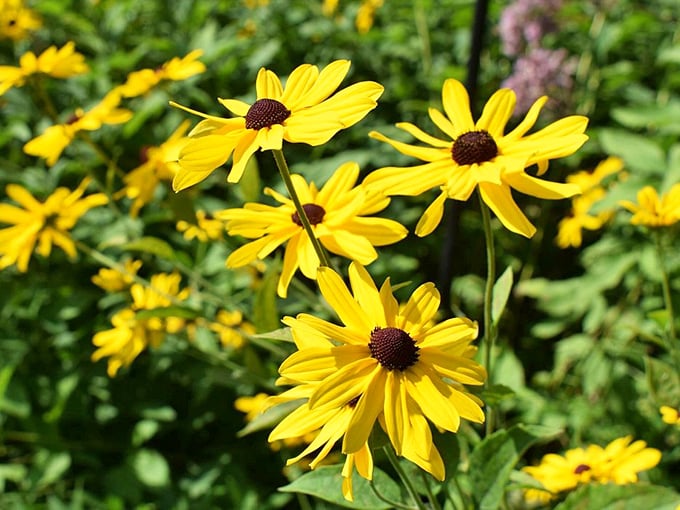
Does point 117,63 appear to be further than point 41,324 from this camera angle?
Yes

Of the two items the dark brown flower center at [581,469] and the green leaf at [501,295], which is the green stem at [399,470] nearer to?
the green leaf at [501,295]

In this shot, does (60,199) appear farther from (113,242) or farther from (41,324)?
(41,324)

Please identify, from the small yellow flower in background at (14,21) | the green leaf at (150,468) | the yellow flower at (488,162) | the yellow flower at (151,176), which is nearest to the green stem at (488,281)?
the yellow flower at (488,162)

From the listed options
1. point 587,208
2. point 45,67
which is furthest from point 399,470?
point 587,208

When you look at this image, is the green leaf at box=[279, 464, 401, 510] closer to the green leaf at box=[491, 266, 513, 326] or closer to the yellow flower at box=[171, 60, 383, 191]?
the green leaf at box=[491, 266, 513, 326]

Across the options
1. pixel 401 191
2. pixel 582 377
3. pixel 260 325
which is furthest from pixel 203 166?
pixel 582 377

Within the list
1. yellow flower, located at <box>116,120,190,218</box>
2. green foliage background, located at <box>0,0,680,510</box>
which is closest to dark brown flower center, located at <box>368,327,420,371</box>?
green foliage background, located at <box>0,0,680,510</box>

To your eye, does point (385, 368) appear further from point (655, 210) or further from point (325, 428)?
point (655, 210)
